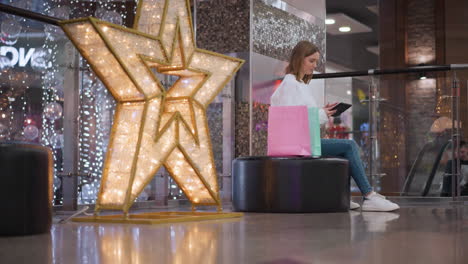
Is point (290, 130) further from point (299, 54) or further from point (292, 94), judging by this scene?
point (299, 54)

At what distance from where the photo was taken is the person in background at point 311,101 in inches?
201

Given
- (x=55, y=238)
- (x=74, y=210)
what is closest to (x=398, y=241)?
(x=55, y=238)

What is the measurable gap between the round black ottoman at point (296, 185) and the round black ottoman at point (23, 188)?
90.2 inches

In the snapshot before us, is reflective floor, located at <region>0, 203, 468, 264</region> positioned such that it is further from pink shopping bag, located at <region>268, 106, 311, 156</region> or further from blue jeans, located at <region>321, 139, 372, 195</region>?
blue jeans, located at <region>321, 139, 372, 195</region>

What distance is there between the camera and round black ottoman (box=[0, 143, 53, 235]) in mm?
2916

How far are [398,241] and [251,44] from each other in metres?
3.77

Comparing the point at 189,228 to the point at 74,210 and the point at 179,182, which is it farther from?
the point at 74,210

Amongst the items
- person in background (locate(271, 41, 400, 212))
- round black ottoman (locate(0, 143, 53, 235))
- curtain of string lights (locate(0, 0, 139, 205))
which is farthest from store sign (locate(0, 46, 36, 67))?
person in background (locate(271, 41, 400, 212))

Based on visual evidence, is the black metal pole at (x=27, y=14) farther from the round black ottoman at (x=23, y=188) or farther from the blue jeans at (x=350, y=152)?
the blue jeans at (x=350, y=152)

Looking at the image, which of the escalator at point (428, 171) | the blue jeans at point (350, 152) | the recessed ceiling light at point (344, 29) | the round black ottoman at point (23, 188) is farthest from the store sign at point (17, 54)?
the recessed ceiling light at point (344, 29)

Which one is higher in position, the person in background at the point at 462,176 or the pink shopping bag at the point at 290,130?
the pink shopping bag at the point at 290,130

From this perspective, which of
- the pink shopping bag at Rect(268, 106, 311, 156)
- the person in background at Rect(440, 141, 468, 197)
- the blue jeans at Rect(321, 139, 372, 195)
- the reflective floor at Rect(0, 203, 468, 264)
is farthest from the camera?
the person in background at Rect(440, 141, 468, 197)

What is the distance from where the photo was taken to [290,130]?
5023mm

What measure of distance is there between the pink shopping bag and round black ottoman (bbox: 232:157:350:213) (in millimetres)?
68
